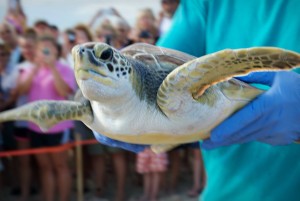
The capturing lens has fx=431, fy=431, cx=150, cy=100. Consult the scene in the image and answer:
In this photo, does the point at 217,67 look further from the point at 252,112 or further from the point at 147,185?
the point at 147,185

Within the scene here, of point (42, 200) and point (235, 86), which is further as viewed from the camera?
point (42, 200)

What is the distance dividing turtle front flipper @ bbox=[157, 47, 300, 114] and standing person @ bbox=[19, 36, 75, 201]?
1433 millimetres

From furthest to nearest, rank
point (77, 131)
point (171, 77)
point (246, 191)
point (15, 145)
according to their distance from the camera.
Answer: point (15, 145), point (77, 131), point (246, 191), point (171, 77)

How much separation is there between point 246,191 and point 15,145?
1.60m

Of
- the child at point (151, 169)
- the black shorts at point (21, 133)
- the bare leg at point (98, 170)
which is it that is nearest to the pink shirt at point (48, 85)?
the black shorts at point (21, 133)

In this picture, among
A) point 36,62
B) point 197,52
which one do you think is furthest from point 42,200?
point 197,52

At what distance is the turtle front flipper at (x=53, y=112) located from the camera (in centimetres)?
75

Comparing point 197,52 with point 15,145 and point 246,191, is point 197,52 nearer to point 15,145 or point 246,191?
point 246,191

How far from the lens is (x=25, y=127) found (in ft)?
7.23

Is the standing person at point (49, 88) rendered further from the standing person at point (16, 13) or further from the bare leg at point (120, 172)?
the standing person at point (16, 13)

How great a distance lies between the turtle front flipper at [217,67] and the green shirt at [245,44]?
7.9 inches

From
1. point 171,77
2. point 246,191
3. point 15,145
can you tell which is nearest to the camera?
point 171,77

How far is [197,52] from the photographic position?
0.97 metres

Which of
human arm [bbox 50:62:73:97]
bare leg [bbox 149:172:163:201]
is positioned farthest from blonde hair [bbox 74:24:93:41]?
bare leg [bbox 149:172:163:201]
